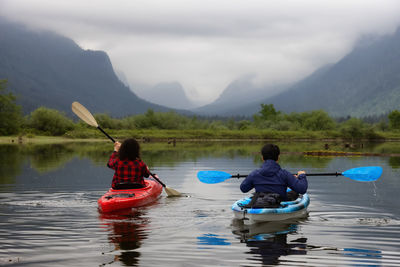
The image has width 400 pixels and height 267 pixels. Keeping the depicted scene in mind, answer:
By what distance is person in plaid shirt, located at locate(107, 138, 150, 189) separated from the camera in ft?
43.2

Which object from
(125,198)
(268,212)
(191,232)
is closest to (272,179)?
(268,212)

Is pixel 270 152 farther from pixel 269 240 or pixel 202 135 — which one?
pixel 202 135

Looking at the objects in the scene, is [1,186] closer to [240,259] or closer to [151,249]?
[151,249]

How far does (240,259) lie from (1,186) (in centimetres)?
1231

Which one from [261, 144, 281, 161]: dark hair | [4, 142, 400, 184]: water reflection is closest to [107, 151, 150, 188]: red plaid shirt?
[261, 144, 281, 161]: dark hair

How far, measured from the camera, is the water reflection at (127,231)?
817cm

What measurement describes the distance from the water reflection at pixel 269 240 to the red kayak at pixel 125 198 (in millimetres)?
2997

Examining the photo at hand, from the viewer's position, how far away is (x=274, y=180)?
11.0 m

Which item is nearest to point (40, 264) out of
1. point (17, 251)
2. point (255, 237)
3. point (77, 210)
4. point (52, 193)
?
point (17, 251)

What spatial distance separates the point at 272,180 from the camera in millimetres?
10953

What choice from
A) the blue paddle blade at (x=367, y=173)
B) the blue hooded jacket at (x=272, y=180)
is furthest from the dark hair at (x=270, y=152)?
the blue paddle blade at (x=367, y=173)

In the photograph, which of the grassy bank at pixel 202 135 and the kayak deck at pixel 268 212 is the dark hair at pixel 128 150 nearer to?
the kayak deck at pixel 268 212

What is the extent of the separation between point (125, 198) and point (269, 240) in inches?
186

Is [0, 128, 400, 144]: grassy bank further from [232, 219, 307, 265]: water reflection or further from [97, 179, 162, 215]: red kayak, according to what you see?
[232, 219, 307, 265]: water reflection
